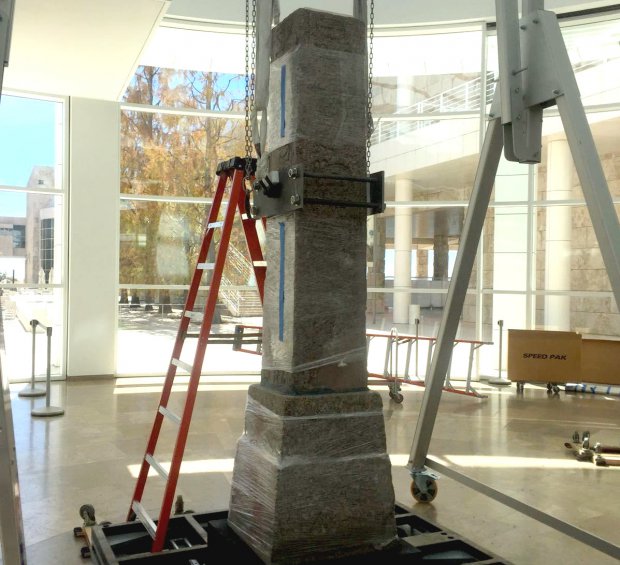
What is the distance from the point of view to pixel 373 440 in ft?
10.6

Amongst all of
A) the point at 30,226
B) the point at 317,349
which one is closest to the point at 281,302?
the point at 317,349

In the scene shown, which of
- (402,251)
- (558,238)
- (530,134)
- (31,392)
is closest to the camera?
(530,134)

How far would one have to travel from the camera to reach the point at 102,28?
7164 millimetres

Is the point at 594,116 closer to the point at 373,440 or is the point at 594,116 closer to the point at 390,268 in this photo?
the point at 390,268

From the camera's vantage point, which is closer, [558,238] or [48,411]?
[48,411]

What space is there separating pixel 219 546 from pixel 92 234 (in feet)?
27.7

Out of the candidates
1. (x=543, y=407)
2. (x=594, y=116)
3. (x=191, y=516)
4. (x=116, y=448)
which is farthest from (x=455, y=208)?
(x=191, y=516)

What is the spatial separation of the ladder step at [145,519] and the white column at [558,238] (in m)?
9.48

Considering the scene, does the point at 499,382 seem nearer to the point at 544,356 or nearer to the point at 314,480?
the point at 544,356

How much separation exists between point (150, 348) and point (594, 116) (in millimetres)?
8908

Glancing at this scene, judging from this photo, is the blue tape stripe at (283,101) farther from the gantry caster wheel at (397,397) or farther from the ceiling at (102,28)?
the gantry caster wheel at (397,397)

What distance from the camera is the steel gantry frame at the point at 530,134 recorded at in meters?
3.21

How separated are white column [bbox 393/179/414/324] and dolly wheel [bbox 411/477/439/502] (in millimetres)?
7375

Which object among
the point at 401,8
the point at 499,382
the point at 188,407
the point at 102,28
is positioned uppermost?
the point at 401,8
